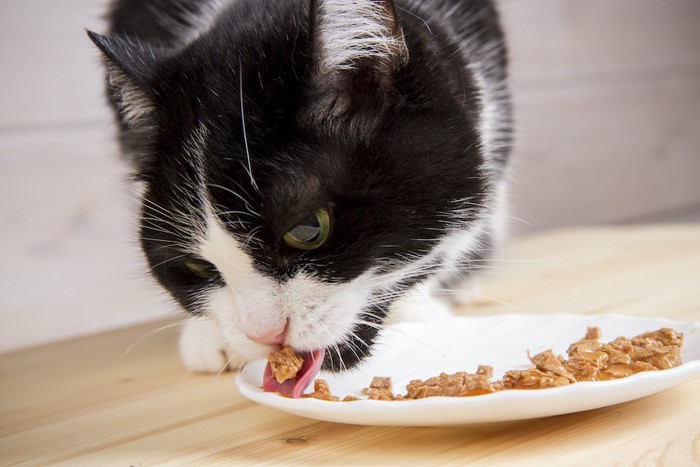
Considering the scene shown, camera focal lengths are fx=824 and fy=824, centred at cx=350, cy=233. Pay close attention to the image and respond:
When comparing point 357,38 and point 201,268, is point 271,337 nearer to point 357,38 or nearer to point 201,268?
point 201,268

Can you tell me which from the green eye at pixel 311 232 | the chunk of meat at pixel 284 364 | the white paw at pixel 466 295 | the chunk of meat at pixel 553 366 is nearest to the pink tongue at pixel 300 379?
the chunk of meat at pixel 284 364

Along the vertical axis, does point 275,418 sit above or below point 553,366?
below

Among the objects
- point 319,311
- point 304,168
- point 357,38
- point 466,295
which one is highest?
point 357,38

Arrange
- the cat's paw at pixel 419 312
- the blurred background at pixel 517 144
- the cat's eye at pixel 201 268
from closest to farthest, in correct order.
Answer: the cat's eye at pixel 201 268 < the cat's paw at pixel 419 312 < the blurred background at pixel 517 144

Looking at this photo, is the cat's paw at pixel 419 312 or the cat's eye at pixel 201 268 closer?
the cat's eye at pixel 201 268

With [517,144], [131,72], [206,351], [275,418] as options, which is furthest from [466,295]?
[131,72]

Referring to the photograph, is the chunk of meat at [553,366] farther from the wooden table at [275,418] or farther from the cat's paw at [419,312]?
the cat's paw at [419,312]

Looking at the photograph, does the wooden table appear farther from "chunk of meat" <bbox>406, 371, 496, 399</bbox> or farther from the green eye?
the green eye
